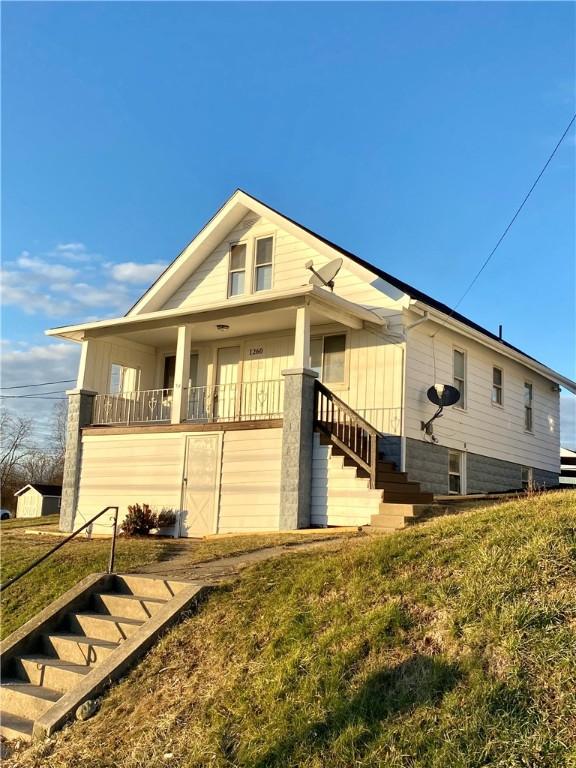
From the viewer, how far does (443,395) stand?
14594 millimetres

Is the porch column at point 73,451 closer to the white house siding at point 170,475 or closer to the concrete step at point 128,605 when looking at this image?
the white house siding at point 170,475

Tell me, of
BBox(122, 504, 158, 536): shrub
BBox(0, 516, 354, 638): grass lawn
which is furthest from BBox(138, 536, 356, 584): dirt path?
BBox(122, 504, 158, 536): shrub

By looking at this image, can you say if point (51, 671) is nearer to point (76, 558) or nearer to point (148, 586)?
point (148, 586)

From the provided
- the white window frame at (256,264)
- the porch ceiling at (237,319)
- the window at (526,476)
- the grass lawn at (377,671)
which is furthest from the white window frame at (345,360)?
the grass lawn at (377,671)

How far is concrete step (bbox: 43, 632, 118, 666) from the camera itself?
23.1 feet

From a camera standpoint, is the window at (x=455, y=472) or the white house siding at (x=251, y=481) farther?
the window at (x=455, y=472)

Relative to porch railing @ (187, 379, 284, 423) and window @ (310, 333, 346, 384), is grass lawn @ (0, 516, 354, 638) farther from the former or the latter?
window @ (310, 333, 346, 384)

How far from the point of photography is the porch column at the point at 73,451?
16094 millimetres

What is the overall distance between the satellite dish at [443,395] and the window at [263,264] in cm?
478

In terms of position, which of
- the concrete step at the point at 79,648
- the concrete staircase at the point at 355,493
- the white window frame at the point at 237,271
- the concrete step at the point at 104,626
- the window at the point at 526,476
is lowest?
the concrete step at the point at 79,648

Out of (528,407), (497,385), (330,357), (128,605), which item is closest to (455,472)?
(497,385)

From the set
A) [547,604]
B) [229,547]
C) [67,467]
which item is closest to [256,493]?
[229,547]

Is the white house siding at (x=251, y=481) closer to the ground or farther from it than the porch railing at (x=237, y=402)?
closer to the ground

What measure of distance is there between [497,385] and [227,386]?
23.1 ft
